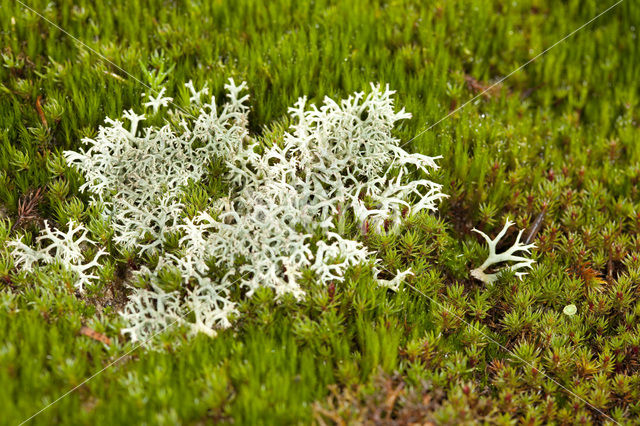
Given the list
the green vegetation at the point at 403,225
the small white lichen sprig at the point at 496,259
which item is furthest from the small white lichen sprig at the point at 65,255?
the small white lichen sprig at the point at 496,259

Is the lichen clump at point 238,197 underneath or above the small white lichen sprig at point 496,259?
above

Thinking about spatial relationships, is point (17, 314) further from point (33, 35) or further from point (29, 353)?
point (33, 35)

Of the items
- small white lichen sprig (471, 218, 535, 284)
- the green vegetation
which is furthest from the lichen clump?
small white lichen sprig (471, 218, 535, 284)

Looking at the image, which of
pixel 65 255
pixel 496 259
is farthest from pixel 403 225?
pixel 65 255

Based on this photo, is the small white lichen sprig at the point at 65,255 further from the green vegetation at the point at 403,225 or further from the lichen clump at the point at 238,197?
the lichen clump at the point at 238,197

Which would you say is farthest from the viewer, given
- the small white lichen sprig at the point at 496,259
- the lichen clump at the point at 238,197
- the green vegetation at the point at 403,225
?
the small white lichen sprig at the point at 496,259

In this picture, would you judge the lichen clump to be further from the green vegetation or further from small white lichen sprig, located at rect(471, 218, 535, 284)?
small white lichen sprig, located at rect(471, 218, 535, 284)

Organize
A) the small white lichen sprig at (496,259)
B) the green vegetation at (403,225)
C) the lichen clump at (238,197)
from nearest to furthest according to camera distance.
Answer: the green vegetation at (403,225)
the lichen clump at (238,197)
the small white lichen sprig at (496,259)

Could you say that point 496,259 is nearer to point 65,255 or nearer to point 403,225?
point 403,225

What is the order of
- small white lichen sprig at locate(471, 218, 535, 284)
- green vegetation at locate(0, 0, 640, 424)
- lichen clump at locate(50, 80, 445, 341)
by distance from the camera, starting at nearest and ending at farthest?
green vegetation at locate(0, 0, 640, 424) → lichen clump at locate(50, 80, 445, 341) → small white lichen sprig at locate(471, 218, 535, 284)

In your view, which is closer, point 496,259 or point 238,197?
point 238,197
